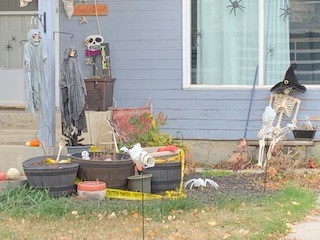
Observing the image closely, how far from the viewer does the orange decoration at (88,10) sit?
32.8 feet

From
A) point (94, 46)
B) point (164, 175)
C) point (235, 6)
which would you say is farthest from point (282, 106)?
point (94, 46)

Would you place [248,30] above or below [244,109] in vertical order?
above

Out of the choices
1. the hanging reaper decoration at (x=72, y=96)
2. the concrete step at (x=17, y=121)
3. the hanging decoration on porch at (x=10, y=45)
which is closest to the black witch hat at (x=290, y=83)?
the hanging reaper decoration at (x=72, y=96)

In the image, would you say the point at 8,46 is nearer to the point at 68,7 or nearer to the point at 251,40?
the point at 68,7

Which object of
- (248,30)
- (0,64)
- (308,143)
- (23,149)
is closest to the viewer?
(23,149)

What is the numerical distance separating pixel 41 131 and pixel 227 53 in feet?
10.7

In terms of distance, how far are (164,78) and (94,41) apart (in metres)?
1.25

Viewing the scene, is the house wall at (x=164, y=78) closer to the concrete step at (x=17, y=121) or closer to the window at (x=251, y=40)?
the window at (x=251, y=40)

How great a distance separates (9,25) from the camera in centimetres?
1165

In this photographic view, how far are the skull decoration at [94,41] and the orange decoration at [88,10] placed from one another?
37 cm

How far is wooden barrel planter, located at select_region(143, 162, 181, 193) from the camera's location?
7379mm

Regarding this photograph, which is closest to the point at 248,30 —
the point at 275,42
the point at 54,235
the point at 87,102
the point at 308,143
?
the point at 275,42

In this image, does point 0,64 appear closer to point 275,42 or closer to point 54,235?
point 275,42

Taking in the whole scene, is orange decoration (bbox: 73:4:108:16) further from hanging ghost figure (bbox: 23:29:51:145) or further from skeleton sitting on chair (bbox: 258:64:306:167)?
skeleton sitting on chair (bbox: 258:64:306:167)
